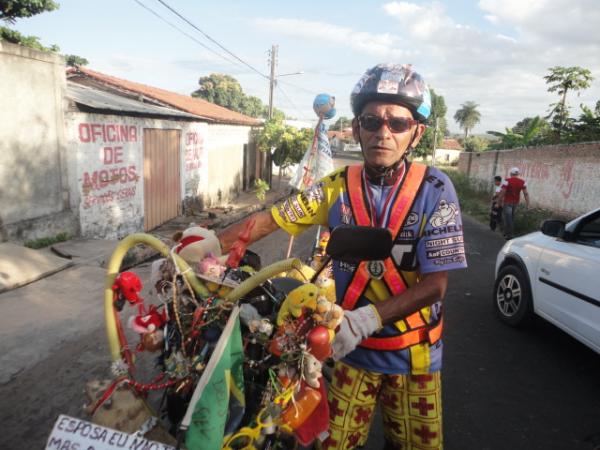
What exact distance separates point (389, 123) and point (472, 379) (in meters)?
3.04

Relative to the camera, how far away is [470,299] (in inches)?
243

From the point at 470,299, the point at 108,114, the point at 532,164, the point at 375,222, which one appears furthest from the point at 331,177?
the point at 532,164

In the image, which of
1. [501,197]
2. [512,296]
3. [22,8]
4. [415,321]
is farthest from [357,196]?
[22,8]

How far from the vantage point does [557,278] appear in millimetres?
4406

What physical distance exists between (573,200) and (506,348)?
11795 millimetres

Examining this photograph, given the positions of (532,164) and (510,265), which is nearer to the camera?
(510,265)

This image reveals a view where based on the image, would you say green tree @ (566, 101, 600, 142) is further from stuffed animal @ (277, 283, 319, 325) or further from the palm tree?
the palm tree

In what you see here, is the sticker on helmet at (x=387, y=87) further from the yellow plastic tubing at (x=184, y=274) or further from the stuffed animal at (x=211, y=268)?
the stuffed animal at (x=211, y=268)

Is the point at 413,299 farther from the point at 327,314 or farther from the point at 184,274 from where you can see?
the point at 184,274

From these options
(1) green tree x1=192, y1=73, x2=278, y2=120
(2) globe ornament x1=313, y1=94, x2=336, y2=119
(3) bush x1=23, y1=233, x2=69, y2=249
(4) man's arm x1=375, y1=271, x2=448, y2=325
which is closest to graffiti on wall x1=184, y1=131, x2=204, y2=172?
(3) bush x1=23, y1=233, x2=69, y2=249

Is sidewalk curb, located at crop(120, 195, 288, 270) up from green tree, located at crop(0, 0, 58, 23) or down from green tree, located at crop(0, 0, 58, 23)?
down

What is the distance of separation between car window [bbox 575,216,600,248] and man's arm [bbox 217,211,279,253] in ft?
11.1

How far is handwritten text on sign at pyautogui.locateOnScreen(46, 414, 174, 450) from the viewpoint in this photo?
129cm

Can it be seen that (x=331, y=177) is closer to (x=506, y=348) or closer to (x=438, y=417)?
(x=438, y=417)
